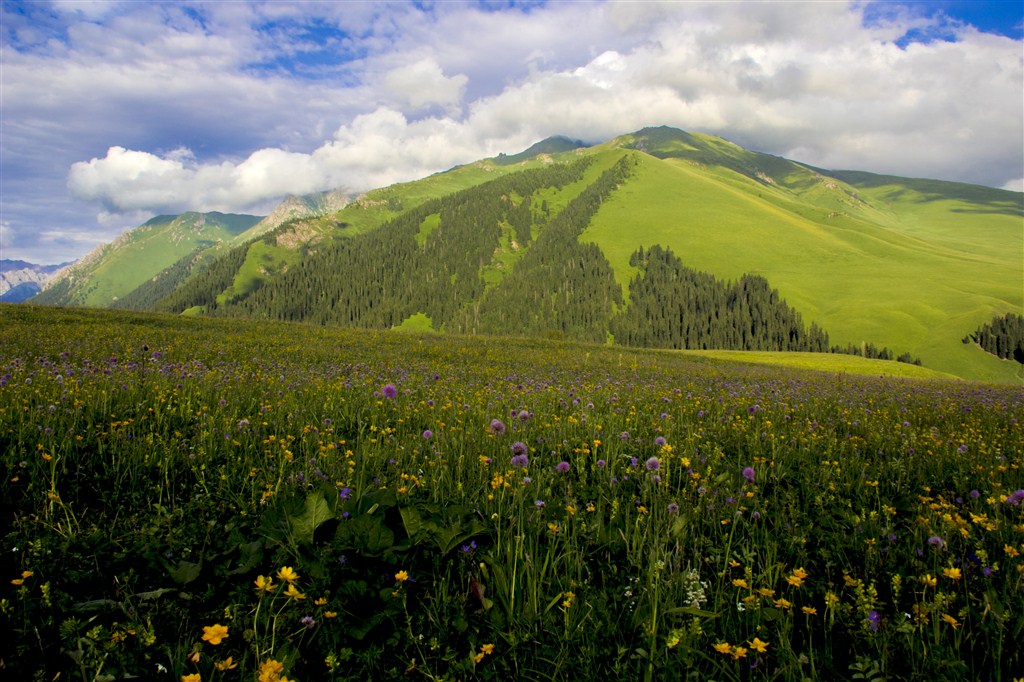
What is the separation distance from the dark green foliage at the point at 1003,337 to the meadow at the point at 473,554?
587 ft

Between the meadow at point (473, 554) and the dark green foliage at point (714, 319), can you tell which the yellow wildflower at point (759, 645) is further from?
the dark green foliage at point (714, 319)

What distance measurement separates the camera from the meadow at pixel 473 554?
2.29 meters

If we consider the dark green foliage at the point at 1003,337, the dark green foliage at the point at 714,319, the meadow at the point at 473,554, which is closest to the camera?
the meadow at the point at 473,554

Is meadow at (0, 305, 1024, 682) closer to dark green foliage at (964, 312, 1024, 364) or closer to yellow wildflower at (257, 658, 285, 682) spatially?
yellow wildflower at (257, 658, 285, 682)

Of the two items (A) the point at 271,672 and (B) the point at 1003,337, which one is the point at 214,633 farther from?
(B) the point at 1003,337

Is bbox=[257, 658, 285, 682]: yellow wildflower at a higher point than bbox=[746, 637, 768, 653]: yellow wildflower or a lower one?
higher

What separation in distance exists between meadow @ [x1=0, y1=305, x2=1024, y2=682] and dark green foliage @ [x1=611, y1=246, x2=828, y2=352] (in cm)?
17163

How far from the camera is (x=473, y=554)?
3039 mm

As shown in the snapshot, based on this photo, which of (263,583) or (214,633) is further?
(263,583)

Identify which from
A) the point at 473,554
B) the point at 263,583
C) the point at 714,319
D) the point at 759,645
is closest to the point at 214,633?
the point at 263,583

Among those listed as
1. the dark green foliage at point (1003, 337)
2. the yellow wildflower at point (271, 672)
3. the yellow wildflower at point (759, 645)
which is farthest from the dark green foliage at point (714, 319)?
the yellow wildflower at point (271, 672)

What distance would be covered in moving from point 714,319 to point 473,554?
185 meters

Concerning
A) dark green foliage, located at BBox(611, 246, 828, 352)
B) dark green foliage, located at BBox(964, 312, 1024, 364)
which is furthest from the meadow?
dark green foliage, located at BBox(964, 312, 1024, 364)

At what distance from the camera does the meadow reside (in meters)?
2.29
